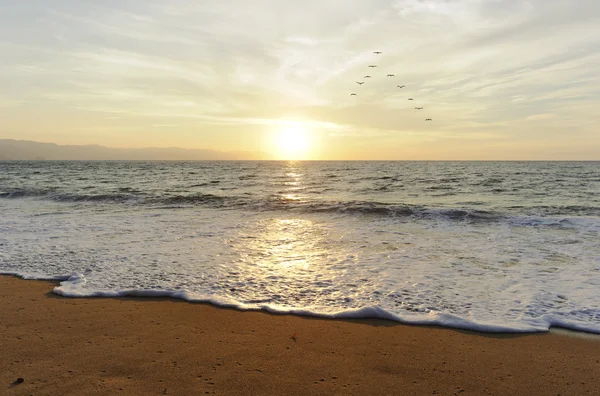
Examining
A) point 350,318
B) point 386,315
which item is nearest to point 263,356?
point 350,318

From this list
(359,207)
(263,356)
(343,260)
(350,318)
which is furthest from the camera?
(359,207)

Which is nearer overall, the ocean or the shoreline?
the shoreline

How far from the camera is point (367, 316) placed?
5.23m

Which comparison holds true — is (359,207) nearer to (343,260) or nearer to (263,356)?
(343,260)

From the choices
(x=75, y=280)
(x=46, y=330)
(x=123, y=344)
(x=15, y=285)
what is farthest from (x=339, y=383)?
(x=15, y=285)

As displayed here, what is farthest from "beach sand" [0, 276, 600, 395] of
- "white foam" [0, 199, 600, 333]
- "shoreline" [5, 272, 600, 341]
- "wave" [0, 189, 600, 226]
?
"wave" [0, 189, 600, 226]

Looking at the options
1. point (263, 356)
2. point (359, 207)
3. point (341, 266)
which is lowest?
point (263, 356)

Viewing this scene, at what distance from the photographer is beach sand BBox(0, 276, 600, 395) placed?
3.56 meters

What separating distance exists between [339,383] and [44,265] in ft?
22.4

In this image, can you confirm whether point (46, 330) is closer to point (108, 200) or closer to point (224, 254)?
point (224, 254)

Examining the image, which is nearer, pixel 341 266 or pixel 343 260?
pixel 341 266

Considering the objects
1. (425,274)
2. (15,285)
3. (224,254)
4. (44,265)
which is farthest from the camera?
(224,254)

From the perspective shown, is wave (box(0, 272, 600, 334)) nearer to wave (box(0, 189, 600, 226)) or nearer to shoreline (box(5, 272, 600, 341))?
shoreline (box(5, 272, 600, 341))

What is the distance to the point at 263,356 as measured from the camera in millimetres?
4129
